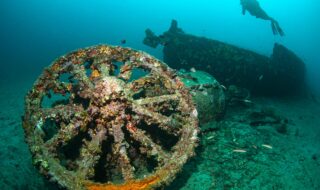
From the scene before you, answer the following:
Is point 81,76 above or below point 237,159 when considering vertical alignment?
above

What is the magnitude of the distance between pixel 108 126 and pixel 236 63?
24.0 ft

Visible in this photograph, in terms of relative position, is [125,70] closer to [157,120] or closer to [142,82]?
[142,82]

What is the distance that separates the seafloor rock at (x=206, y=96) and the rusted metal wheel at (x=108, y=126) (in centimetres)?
138

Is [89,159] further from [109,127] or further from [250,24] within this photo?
[250,24]

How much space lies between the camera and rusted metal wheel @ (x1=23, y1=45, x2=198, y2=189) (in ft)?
12.9

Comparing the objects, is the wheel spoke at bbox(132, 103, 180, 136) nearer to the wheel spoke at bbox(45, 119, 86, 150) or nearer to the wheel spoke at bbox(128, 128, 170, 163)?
the wheel spoke at bbox(128, 128, 170, 163)

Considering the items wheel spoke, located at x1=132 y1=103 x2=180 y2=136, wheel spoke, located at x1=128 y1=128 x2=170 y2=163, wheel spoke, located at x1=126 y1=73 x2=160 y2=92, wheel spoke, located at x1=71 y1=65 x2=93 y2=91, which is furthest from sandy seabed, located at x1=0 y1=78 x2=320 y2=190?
wheel spoke, located at x1=71 y1=65 x2=93 y2=91

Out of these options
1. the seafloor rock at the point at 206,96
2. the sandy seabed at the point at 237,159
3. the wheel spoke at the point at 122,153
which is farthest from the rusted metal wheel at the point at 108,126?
the seafloor rock at the point at 206,96

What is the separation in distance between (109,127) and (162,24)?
128m

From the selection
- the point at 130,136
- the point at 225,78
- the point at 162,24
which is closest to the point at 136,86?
the point at 130,136

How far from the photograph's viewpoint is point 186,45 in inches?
444

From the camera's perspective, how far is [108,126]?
4.44 meters

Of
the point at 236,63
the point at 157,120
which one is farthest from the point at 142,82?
the point at 236,63

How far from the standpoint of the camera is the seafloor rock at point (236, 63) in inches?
419
